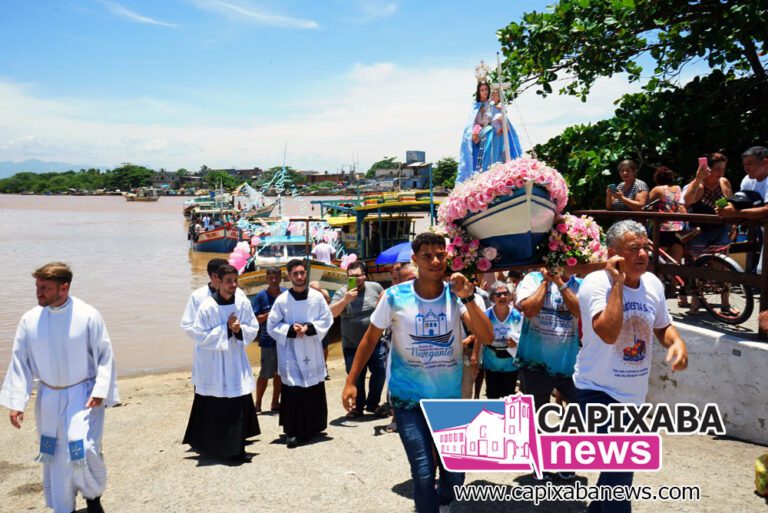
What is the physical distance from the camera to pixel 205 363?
6.18 metres

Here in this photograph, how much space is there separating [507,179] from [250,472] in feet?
11.3

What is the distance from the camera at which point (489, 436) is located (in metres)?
4.34

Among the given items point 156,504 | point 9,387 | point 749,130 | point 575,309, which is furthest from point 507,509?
point 749,130

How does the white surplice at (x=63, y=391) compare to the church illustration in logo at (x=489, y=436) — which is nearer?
the church illustration in logo at (x=489, y=436)

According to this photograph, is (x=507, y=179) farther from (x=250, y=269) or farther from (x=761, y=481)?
(x=250, y=269)

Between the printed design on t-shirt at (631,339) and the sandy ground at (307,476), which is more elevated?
the printed design on t-shirt at (631,339)

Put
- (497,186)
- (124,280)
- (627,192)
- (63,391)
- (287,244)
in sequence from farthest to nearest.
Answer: (124,280) → (287,244) → (627,192) → (63,391) → (497,186)

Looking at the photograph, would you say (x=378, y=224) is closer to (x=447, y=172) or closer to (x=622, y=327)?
(x=622, y=327)

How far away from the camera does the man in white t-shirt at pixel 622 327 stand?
3.62m

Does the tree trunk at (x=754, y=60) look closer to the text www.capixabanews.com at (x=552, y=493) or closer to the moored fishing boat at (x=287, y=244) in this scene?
the text www.capixabanews.com at (x=552, y=493)

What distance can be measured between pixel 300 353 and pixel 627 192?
4.62 m

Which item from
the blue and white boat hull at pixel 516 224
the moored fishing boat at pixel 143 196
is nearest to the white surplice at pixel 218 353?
the blue and white boat hull at pixel 516 224

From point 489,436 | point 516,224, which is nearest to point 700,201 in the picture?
point 516,224

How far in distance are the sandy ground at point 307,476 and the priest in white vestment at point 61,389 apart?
1.66 feet
